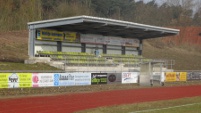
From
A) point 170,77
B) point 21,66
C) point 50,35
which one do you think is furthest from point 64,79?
point 170,77

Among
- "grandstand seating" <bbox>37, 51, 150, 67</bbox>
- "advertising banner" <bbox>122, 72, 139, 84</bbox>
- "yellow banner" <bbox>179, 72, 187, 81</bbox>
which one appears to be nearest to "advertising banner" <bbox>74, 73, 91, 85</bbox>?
"advertising banner" <bbox>122, 72, 139, 84</bbox>

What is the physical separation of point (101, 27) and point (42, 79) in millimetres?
16113

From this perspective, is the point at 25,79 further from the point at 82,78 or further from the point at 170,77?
the point at 170,77

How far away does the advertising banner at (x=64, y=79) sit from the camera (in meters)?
28.2

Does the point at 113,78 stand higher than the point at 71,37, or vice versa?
the point at 71,37

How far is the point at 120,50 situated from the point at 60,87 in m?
21.2

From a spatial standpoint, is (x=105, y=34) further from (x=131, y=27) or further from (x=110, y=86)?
(x=110, y=86)

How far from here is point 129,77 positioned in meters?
36.7

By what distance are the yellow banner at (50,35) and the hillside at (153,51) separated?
13.5 ft

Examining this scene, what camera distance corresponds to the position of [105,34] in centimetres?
4641

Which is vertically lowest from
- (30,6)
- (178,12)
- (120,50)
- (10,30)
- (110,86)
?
(110,86)

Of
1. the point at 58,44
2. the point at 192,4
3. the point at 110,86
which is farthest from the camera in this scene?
the point at 192,4

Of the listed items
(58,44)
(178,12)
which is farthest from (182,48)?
(58,44)

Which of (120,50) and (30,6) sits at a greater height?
(30,6)
